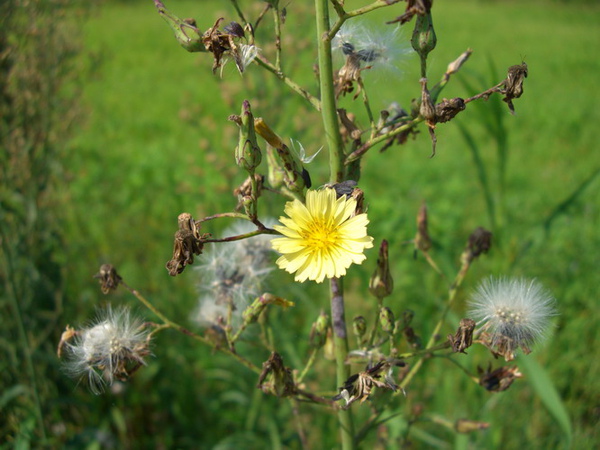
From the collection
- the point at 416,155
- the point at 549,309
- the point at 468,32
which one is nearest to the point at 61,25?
the point at 549,309

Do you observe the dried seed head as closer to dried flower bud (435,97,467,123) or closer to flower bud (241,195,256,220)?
flower bud (241,195,256,220)

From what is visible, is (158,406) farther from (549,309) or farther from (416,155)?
(416,155)

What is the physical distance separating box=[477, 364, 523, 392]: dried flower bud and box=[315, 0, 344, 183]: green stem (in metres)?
0.56

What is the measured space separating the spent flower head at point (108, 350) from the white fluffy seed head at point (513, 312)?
72cm

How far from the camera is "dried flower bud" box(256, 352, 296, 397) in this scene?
43.3 inches

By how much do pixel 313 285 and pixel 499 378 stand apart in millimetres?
1628

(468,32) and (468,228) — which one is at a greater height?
(468,32)

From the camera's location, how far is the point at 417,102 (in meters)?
1.03

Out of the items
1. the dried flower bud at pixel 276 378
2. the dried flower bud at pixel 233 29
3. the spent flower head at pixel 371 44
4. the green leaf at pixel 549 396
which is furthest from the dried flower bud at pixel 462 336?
the green leaf at pixel 549 396

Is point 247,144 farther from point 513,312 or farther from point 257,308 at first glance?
point 513,312

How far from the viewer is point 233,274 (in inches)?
55.8

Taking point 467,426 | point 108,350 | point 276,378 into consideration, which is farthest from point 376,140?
point 467,426

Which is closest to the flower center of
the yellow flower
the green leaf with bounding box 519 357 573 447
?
the yellow flower

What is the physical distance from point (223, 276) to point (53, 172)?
1481mm
